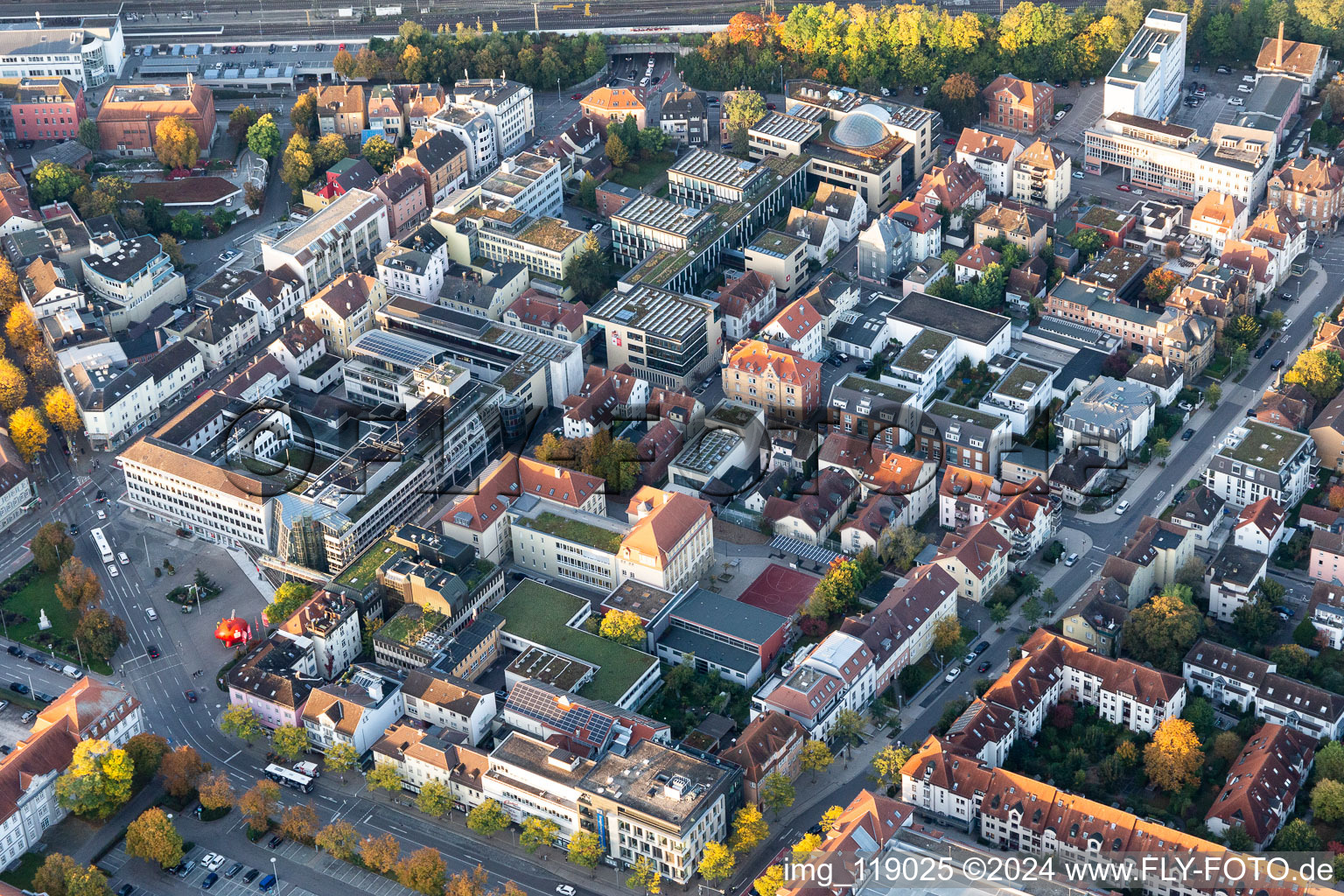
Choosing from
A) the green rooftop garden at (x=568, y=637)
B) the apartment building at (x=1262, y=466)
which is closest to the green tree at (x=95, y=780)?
the green rooftop garden at (x=568, y=637)

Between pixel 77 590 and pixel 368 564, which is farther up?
pixel 368 564

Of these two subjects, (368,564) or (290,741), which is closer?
(290,741)

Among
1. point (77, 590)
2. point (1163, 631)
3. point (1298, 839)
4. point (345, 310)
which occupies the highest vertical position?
point (345, 310)

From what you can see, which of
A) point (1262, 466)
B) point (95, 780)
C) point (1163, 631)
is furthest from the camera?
point (1262, 466)

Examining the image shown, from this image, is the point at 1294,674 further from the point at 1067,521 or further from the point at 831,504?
the point at 831,504

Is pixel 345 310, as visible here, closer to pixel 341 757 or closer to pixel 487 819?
pixel 341 757

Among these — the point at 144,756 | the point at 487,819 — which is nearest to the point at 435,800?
the point at 487,819

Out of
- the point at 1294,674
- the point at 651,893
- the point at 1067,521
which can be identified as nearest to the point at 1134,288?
the point at 1067,521

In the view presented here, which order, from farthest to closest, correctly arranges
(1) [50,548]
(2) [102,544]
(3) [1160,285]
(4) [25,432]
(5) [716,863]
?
(3) [1160,285], (4) [25,432], (2) [102,544], (1) [50,548], (5) [716,863]

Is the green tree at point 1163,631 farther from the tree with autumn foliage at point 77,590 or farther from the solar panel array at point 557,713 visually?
the tree with autumn foliage at point 77,590
